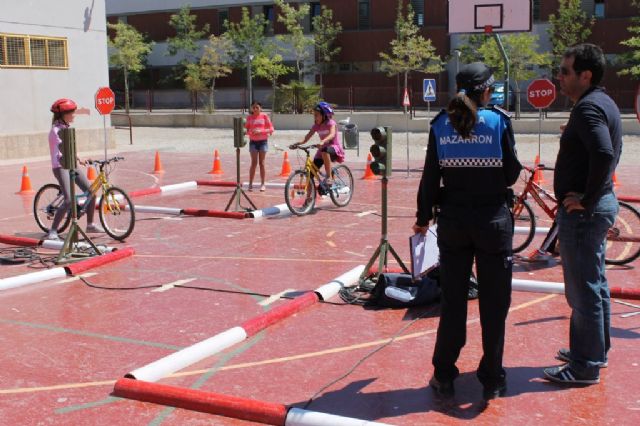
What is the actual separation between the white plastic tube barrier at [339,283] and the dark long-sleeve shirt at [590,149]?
2.98 metres

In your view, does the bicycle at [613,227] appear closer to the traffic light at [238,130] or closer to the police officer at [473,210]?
the police officer at [473,210]

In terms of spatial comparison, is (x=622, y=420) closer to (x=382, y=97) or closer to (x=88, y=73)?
(x=88, y=73)

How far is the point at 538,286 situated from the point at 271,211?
6144 mm

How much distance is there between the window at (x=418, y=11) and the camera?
5025 cm

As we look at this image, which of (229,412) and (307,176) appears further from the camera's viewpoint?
(307,176)

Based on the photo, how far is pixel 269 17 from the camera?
56844mm

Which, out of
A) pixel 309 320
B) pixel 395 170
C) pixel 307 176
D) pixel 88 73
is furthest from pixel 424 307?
pixel 88 73

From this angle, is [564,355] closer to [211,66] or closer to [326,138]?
[326,138]

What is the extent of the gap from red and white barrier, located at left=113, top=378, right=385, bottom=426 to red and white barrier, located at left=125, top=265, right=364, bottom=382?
208mm

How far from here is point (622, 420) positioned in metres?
→ 4.60

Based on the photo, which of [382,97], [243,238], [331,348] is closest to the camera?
[331,348]

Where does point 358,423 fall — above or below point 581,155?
below

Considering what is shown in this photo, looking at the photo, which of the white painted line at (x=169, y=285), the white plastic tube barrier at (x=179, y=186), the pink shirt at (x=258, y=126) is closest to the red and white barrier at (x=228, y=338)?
the white painted line at (x=169, y=285)

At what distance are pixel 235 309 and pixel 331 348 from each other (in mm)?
1526
